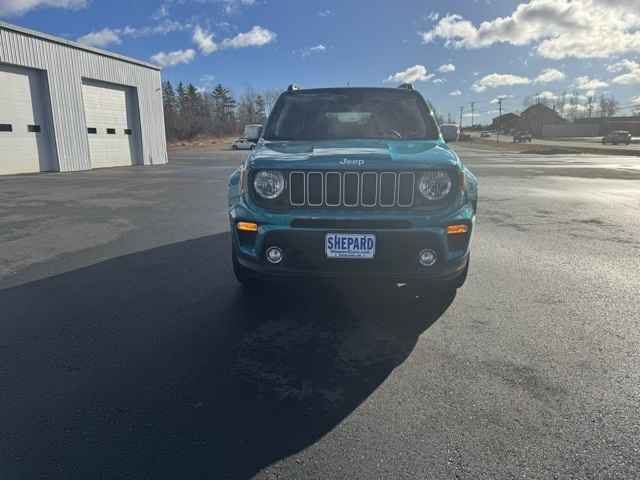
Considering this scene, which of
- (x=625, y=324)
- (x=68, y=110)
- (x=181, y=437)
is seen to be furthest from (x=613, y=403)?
(x=68, y=110)

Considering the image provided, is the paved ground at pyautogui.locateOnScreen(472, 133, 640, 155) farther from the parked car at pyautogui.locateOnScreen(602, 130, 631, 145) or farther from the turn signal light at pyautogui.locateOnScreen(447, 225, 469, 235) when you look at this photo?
the turn signal light at pyautogui.locateOnScreen(447, 225, 469, 235)

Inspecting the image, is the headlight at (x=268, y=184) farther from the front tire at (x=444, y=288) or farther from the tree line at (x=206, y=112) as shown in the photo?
the tree line at (x=206, y=112)

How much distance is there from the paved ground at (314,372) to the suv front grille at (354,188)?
973 mm

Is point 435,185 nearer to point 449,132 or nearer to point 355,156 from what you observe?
point 355,156

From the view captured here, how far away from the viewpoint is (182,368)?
2615 millimetres

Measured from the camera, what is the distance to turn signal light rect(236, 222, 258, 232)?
307 centimetres

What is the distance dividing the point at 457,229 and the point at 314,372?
1440mm

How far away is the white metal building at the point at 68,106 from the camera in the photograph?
16594 mm

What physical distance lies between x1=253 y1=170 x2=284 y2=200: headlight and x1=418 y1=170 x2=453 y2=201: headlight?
103cm

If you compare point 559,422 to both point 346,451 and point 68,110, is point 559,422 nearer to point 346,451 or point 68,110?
point 346,451

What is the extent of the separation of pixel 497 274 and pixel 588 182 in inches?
448

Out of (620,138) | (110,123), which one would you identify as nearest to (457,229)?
(110,123)

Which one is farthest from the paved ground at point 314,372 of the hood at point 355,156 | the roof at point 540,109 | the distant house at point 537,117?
the roof at point 540,109

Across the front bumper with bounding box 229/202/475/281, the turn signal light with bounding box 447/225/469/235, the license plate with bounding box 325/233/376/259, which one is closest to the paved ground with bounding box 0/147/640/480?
the front bumper with bounding box 229/202/475/281
